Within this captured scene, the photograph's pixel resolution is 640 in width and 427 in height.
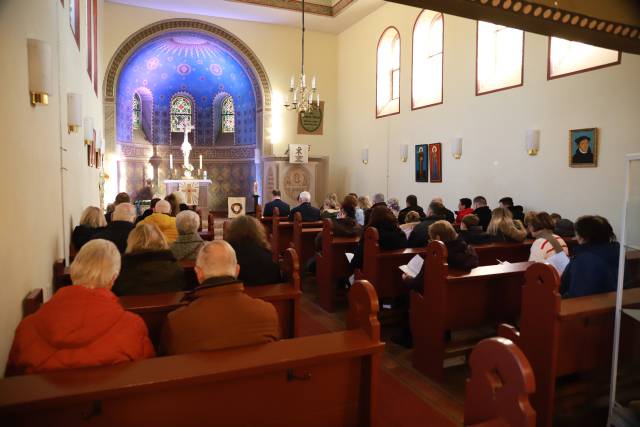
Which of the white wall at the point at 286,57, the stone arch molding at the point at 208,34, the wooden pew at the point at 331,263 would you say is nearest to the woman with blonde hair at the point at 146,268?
the wooden pew at the point at 331,263

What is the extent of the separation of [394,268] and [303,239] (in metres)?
2.67

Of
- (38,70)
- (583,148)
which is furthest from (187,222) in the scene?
(583,148)

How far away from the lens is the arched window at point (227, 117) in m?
16.8

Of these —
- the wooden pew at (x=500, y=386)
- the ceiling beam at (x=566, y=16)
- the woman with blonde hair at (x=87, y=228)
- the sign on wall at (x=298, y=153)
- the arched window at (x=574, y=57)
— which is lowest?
the wooden pew at (x=500, y=386)

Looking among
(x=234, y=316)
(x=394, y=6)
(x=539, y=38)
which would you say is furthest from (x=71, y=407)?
(x=394, y=6)

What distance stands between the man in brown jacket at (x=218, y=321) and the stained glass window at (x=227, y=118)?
15117mm

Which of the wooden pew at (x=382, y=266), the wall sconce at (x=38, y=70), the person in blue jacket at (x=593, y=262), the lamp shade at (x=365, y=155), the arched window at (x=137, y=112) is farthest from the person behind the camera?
the arched window at (x=137, y=112)

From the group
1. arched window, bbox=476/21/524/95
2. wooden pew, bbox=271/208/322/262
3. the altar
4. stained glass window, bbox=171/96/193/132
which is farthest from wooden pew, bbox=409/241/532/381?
stained glass window, bbox=171/96/193/132

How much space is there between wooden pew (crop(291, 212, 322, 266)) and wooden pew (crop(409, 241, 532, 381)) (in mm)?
3345

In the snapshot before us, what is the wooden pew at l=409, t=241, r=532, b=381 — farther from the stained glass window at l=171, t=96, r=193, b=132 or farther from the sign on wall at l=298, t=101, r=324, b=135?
the stained glass window at l=171, t=96, r=193, b=132

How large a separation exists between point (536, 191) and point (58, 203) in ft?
24.2

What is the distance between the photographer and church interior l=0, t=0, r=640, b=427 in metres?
1.85

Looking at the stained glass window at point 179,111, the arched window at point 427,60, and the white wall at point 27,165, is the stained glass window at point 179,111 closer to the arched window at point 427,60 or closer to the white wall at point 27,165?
the arched window at point 427,60

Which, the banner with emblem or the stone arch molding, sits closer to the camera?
the stone arch molding
